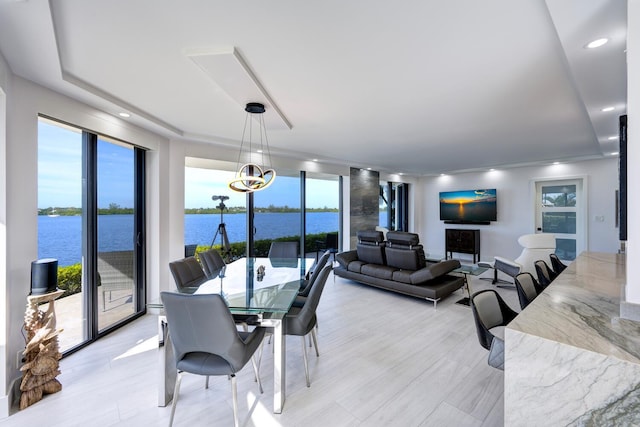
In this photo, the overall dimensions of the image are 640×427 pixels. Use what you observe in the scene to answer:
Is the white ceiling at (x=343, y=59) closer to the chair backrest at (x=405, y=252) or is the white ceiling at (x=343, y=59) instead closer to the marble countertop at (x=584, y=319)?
the marble countertop at (x=584, y=319)

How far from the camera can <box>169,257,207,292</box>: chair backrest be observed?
2574 millimetres

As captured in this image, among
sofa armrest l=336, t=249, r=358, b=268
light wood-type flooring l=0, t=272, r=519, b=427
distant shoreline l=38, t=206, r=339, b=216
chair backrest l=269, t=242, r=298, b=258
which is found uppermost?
distant shoreline l=38, t=206, r=339, b=216

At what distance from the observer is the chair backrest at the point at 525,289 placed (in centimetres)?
211

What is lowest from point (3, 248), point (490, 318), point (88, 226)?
point (490, 318)

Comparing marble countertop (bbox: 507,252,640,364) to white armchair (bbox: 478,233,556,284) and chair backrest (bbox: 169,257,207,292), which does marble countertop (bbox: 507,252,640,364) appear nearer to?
chair backrest (bbox: 169,257,207,292)

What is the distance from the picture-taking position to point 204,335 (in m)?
1.67

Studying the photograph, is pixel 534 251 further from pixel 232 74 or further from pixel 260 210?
pixel 232 74

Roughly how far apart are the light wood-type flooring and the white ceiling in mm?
2493

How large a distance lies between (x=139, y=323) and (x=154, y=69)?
3.00 metres

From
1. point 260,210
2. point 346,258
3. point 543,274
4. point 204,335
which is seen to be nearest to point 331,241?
point 346,258

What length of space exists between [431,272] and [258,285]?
8.23 feet

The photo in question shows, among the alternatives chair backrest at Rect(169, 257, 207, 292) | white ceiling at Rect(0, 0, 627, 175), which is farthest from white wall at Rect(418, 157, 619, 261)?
chair backrest at Rect(169, 257, 207, 292)

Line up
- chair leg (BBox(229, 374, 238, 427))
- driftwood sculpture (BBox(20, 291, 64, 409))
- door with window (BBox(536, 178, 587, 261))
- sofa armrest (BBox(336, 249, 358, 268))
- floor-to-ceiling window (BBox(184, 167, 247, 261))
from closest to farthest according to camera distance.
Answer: chair leg (BBox(229, 374, 238, 427))
driftwood sculpture (BBox(20, 291, 64, 409))
floor-to-ceiling window (BBox(184, 167, 247, 261))
sofa armrest (BBox(336, 249, 358, 268))
door with window (BBox(536, 178, 587, 261))

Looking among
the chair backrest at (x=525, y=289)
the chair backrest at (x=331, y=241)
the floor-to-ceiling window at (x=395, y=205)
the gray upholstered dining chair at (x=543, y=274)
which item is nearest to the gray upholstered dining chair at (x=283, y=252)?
the chair backrest at (x=331, y=241)
